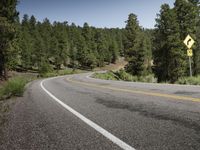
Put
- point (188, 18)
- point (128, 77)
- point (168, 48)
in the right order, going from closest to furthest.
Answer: point (168, 48) → point (128, 77) → point (188, 18)

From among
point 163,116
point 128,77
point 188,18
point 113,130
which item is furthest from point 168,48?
point 113,130

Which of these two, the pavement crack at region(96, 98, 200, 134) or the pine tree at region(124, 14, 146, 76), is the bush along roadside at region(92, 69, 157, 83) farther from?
the pavement crack at region(96, 98, 200, 134)

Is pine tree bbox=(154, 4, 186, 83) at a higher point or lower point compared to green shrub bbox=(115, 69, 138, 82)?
higher

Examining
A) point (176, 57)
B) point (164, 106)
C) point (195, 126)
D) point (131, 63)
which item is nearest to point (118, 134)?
point (195, 126)

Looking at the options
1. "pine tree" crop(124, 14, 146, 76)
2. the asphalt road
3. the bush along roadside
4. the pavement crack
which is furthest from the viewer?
"pine tree" crop(124, 14, 146, 76)

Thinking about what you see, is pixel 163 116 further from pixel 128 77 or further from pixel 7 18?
pixel 128 77

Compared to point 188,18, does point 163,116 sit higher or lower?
lower

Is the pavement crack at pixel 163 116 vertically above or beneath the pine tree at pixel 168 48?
beneath

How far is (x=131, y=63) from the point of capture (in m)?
51.0

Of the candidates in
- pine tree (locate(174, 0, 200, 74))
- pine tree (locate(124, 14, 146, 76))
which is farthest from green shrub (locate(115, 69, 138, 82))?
pine tree (locate(174, 0, 200, 74))

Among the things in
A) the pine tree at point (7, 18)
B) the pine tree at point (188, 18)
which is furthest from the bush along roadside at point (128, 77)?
the pine tree at point (7, 18)

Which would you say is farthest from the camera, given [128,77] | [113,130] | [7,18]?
[128,77]

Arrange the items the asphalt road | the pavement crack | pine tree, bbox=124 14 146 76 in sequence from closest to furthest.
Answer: the asphalt road → the pavement crack → pine tree, bbox=124 14 146 76

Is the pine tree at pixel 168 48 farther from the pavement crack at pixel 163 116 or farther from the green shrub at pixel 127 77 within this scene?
the pavement crack at pixel 163 116
